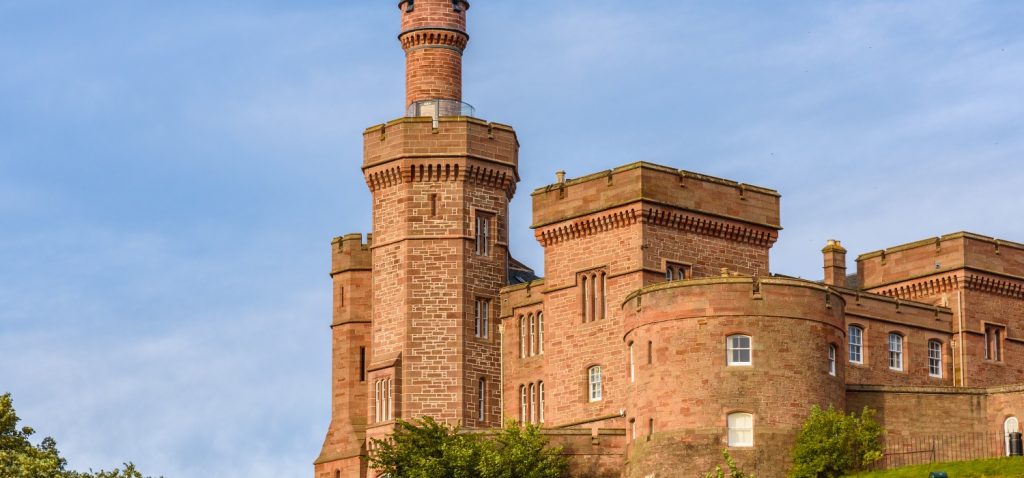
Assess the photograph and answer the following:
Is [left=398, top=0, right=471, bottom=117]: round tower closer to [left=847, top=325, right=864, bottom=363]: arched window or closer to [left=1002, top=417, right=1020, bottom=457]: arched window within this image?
[left=847, top=325, right=864, bottom=363]: arched window

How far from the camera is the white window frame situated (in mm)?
80125

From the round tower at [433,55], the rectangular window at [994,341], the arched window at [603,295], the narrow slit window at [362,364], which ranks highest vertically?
the round tower at [433,55]

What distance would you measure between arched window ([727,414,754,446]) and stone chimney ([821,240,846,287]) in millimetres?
20421

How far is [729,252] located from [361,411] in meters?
15.4

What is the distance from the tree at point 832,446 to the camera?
7956cm

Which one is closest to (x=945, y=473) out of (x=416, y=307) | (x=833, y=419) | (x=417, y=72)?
(x=833, y=419)

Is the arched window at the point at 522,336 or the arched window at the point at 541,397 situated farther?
the arched window at the point at 522,336

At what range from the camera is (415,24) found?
324 feet

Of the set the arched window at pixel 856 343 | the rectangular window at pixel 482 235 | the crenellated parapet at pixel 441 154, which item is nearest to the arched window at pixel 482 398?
the rectangular window at pixel 482 235

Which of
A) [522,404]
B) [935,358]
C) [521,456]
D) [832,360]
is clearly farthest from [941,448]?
[522,404]

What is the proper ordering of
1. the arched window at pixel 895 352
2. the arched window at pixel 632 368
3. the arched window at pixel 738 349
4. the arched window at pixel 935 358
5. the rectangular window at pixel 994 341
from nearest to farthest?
the arched window at pixel 738 349, the arched window at pixel 632 368, the arched window at pixel 895 352, the arched window at pixel 935 358, the rectangular window at pixel 994 341

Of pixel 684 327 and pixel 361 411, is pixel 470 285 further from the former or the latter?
pixel 684 327

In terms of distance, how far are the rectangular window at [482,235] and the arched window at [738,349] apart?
53.2 feet

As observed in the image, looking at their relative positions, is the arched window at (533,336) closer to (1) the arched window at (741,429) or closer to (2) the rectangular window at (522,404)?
(2) the rectangular window at (522,404)
